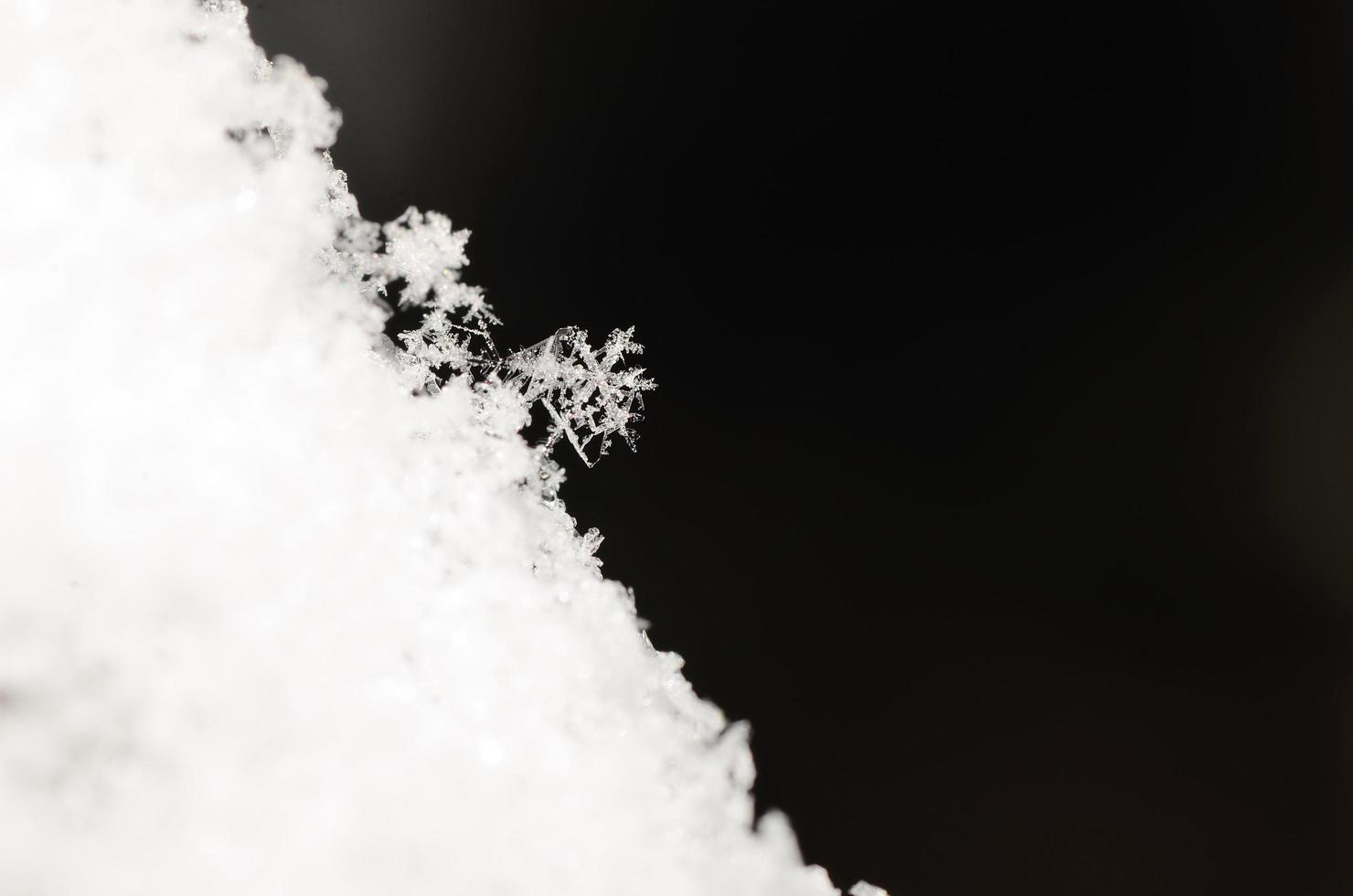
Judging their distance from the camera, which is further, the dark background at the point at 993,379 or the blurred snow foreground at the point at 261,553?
the dark background at the point at 993,379

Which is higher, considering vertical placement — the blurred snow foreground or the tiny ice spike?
the tiny ice spike

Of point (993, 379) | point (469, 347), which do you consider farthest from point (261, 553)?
point (993, 379)

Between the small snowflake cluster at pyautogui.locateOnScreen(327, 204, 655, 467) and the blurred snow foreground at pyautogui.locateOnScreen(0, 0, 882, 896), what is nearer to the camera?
the blurred snow foreground at pyautogui.locateOnScreen(0, 0, 882, 896)

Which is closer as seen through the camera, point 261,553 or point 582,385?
point 261,553

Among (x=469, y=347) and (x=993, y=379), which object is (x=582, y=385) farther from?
(x=993, y=379)

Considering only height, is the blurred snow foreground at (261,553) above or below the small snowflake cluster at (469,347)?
below
